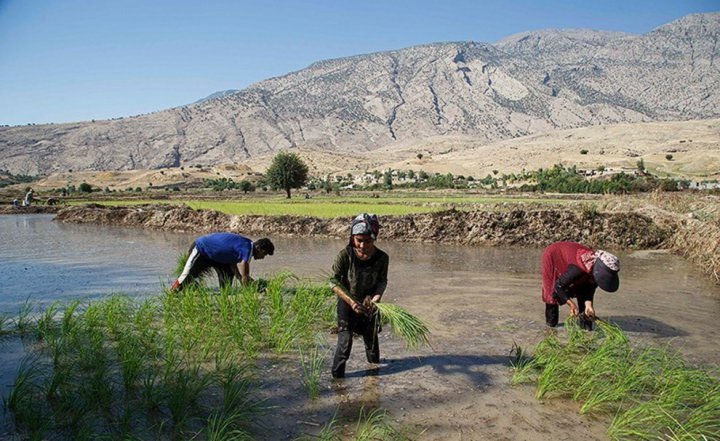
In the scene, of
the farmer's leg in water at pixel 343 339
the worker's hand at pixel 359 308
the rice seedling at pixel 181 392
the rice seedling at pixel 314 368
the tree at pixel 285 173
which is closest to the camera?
the rice seedling at pixel 181 392

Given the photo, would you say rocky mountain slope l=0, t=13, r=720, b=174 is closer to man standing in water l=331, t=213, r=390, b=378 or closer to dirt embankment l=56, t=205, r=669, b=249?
dirt embankment l=56, t=205, r=669, b=249

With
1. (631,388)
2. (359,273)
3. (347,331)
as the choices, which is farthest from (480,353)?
(359,273)

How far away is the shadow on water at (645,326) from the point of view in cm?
748

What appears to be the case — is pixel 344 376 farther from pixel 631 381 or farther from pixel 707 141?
pixel 707 141

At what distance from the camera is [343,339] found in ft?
18.1

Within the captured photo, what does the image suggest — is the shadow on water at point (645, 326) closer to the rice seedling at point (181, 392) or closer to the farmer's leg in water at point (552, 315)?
the farmer's leg in water at point (552, 315)

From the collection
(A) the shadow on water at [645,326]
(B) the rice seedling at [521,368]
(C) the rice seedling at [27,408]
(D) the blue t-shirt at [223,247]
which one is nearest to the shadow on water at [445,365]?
(B) the rice seedling at [521,368]

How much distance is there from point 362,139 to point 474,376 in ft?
519

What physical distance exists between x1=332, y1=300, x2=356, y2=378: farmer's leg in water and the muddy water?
171mm

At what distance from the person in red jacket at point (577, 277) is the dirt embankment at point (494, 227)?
10837mm

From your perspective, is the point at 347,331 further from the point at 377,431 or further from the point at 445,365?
the point at 377,431

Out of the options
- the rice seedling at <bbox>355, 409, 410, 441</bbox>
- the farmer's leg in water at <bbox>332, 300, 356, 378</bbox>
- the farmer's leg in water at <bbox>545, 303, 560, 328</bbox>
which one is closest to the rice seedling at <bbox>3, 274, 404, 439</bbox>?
the farmer's leg in water at <bbox>332, 300, 356, 378</bbox>

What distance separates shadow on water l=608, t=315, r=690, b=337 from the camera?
7481 mm

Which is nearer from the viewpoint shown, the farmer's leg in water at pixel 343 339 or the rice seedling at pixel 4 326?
the farmer's leg in water at pixel 343 339
